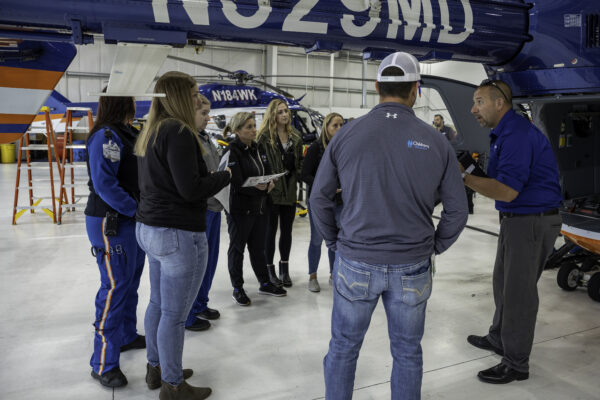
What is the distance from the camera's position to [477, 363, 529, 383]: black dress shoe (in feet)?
8.41

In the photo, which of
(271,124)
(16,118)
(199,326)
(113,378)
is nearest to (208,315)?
(199,326)

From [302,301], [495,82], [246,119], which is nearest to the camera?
[495,82]

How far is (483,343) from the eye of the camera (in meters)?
3.00

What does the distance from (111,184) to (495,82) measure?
2.18 meters

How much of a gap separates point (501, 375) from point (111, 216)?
7.61ft

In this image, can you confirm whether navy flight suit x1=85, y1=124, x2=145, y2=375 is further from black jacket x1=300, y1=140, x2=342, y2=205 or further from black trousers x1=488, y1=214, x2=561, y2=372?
black trousers x1=488, y1=214, x2=561, y2=372

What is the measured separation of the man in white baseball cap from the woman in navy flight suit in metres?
1.13

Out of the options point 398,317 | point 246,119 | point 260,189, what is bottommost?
point 398,317

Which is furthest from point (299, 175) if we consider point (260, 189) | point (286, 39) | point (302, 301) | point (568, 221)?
point (568, 221)

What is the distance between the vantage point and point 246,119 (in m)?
3.46

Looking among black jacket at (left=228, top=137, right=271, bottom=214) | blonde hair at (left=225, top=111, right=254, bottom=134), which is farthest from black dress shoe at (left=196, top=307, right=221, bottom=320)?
blonde hair at (left=225, top=111, right=254, bottom=134)

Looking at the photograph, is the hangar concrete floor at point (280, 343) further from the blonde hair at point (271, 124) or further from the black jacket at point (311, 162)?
the blonde hair at point (271, 124)

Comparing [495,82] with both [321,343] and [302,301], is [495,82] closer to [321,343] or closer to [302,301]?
[321,343]

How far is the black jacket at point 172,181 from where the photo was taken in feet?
6.43
